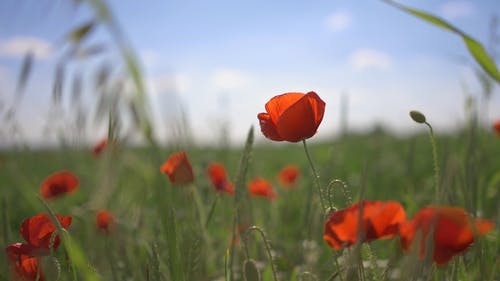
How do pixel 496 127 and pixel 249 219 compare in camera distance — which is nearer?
pixel 249 219

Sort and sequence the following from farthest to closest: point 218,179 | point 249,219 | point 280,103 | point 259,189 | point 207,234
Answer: point 259,189, point 218,179, point 249,219, point 207,234, point 280,103

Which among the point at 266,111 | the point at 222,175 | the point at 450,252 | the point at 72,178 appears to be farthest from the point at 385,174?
the point at 450,252

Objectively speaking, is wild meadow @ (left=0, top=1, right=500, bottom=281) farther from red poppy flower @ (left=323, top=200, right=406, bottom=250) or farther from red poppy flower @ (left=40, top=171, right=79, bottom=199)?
red poppy flower @ (left=40, top=171, right=79, bottom=199)

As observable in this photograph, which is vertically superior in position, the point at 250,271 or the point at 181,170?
→ the point at 181,170

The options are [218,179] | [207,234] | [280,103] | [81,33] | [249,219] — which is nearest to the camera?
[81,33]

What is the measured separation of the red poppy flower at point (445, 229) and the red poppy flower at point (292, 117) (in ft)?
1.20

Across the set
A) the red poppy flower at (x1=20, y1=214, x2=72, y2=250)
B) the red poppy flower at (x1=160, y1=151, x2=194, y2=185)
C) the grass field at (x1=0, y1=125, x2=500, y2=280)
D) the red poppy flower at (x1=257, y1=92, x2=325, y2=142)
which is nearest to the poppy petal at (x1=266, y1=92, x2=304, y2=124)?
the red poppy flower at (x1=257, y1=92, x2=325, y2=142)

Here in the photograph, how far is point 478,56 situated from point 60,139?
7.29ft

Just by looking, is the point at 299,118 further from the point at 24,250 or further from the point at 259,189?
the point at 259,189

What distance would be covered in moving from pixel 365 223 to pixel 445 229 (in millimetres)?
139

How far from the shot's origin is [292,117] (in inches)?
43.6

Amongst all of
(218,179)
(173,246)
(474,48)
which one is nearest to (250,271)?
(173,246)

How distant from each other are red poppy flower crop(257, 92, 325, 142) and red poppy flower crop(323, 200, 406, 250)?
1.00 ft

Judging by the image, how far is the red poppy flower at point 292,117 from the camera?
1.10m
